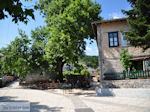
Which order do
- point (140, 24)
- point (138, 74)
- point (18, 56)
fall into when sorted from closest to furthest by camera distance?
point (140, 24)
point (138, 74)
point (18, 56)

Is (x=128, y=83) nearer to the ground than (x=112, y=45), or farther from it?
nearer to the ground

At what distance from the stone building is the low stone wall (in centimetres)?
222

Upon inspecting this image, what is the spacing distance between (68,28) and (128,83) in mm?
8962

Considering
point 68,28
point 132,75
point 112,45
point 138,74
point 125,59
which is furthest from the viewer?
point 68,28

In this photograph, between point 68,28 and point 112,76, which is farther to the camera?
point 68,28

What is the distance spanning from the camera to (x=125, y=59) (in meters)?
29.5

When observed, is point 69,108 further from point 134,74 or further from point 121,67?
point 121,67

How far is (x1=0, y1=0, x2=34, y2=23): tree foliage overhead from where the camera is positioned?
23.5 ft

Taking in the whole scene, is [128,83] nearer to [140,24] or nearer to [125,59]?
[125,59]

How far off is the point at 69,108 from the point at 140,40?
786cm

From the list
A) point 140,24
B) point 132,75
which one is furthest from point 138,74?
point 140,24

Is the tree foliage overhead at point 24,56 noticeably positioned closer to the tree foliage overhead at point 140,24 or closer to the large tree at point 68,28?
the large tree at point 68,28

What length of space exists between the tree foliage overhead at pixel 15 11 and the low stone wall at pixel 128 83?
69.2 feet

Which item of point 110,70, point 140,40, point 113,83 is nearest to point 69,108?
point 140,40
